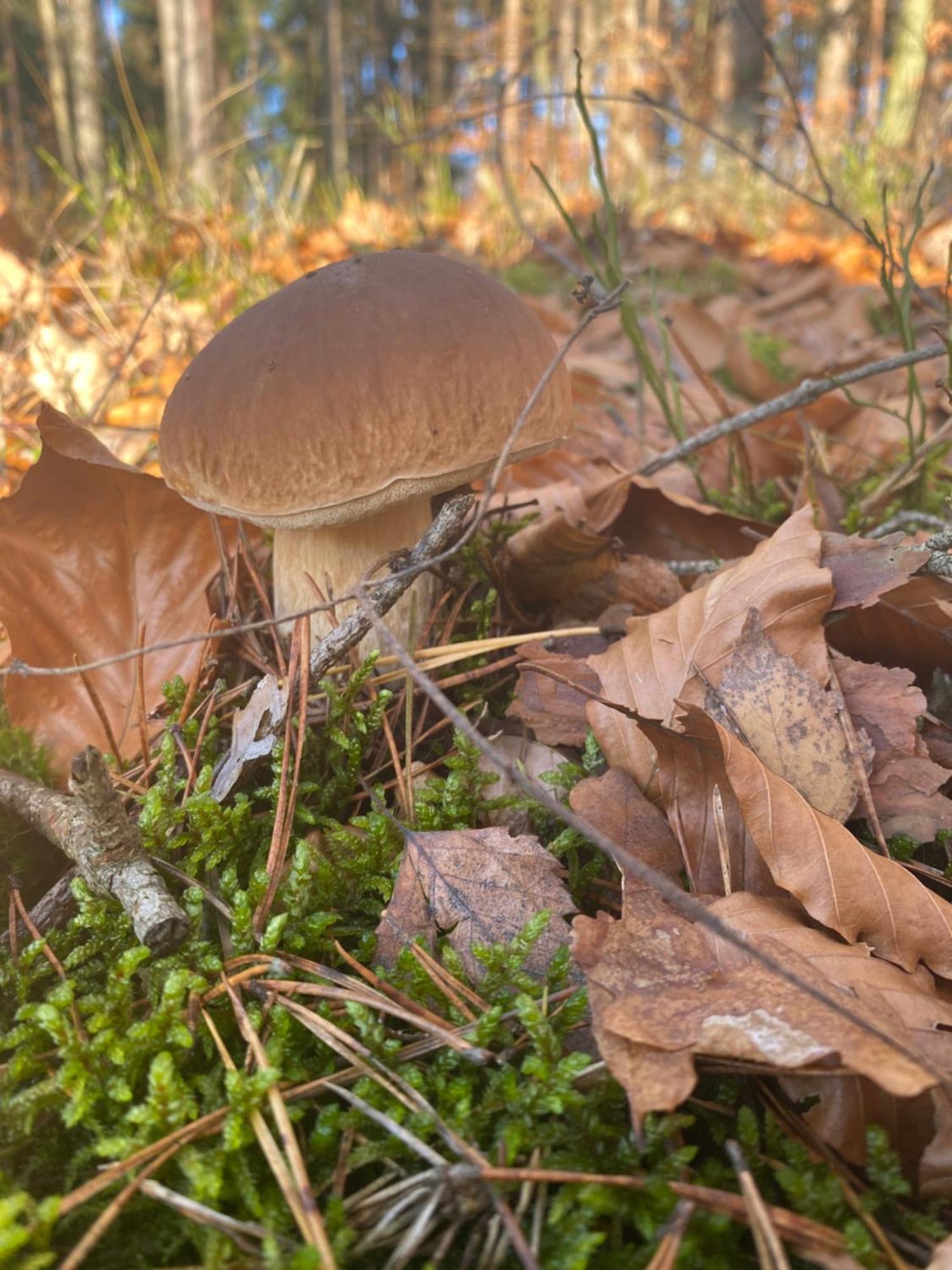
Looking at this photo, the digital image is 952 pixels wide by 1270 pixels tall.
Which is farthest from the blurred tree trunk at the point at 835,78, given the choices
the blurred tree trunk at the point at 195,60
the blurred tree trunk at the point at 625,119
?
the blurred tree trunk at the point at 195,60

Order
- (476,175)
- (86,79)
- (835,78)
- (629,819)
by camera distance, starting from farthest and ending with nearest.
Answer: (835,78) → (86,79) → (476,175) → (629,819)

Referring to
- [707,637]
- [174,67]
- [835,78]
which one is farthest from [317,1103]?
[835,78]

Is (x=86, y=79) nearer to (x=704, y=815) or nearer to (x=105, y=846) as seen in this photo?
(x=105, y=846)

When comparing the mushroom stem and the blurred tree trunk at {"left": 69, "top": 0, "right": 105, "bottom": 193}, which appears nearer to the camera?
the mushroom stem

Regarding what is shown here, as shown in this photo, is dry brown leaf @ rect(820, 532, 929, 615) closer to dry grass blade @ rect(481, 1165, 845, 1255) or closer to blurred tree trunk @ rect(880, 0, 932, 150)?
dry grass blade @ rect(481, 1165, 845, 1255)

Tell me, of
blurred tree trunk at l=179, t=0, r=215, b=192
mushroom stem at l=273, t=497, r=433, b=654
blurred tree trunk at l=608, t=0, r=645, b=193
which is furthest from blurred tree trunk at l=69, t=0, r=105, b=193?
mushroom stem at l=273, t=497, r=433, b=654

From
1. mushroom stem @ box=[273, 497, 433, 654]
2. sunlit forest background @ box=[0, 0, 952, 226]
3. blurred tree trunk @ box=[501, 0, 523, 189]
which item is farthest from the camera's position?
blurred tree trunk @ box=[501, 0, 523, 189]

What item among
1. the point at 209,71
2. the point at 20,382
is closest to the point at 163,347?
the point at 20,382
